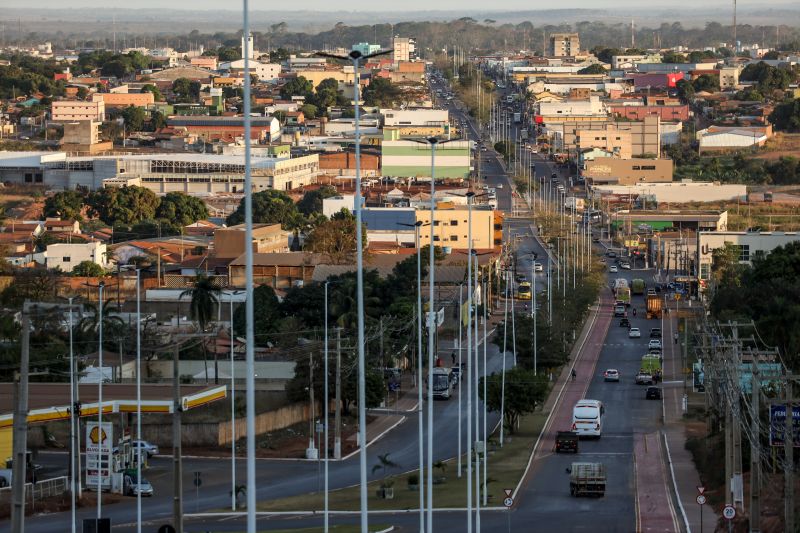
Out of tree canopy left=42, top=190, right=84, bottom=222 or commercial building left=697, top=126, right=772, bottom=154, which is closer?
tree canopy left=42, top=190, right=84, bottom=222

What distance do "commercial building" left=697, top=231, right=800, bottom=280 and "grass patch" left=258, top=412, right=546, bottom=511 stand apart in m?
43.8

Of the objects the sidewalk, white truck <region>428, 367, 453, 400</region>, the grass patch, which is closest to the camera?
the sidewalk

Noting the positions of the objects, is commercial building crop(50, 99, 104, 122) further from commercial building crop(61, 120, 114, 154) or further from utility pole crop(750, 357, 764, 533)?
utility pole crop(750, 357, 764, 533)

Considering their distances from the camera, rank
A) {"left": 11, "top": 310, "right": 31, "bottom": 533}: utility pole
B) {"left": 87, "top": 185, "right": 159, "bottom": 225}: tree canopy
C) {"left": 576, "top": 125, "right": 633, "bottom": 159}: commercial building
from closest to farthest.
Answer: {"left": 11, "top": 310, "right": 31, "bottom": 533}: utility pole
{"left": 87, "top": 185, "right": 159, "bottom": 225}: tree canopy
{"left": 576, "top": 125, "right": 633, "bottom": 159}: commercial building

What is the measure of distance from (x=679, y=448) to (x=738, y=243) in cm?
4433

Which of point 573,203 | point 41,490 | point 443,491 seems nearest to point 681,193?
point 573,203

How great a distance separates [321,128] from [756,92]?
51610 millimetres

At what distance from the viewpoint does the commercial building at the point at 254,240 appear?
81.5 m

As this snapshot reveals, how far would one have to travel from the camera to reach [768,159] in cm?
14662

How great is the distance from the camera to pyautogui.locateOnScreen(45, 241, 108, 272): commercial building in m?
82.1

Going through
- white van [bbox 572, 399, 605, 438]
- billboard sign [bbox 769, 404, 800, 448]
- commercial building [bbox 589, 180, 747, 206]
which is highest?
billboard sign [bbox 769, 404, 800, 448]

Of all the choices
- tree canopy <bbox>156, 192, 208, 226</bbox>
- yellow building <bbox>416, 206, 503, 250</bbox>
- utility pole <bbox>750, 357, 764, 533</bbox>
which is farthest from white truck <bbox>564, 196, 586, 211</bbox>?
utility pole <bbox>750, 357, 764, 533</bbox>

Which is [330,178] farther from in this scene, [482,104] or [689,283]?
[482,104]

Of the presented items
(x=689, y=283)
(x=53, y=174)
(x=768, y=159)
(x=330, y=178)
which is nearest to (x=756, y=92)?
(x=768, y=159)
